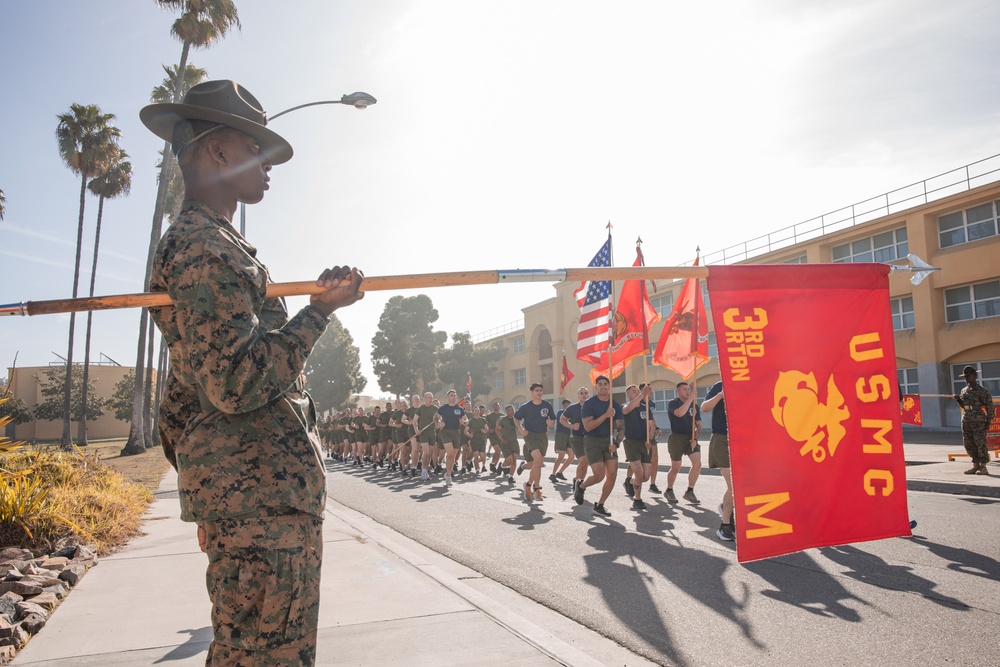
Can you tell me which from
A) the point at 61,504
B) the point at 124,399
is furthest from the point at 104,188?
the point at 61,504

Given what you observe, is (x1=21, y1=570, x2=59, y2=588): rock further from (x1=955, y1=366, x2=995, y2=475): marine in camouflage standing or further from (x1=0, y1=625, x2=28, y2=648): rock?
(x1=955, y1=366, x2=995, y2=475): marine in camouflage standing

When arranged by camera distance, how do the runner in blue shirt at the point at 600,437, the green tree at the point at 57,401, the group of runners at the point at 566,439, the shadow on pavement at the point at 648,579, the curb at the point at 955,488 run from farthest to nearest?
the green tree at the point at 57,401 → the curb at the point at 955,488 → the group of runners at the point at 566,439 → the runner in blue shirt at the point at 600,437 → the shadow on pavement at the point at 648,579

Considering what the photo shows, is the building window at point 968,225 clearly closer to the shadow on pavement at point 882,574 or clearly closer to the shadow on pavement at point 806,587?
the shadow on pavement at point 882,574

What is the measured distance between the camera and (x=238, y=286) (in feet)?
6.40

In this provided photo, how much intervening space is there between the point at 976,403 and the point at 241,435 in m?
14.2

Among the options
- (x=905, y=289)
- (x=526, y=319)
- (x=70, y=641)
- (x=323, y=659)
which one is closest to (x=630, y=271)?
(x=323, y=659)

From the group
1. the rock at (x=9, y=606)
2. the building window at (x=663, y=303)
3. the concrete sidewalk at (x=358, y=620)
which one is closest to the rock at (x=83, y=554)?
the concrete sidewalk at (x=358, y=620)

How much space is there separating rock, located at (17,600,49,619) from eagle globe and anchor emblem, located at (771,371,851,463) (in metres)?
4.71

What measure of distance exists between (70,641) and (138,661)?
2.08ft

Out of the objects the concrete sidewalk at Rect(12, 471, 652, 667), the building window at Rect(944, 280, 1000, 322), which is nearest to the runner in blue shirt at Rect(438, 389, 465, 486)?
the concrete sidewalk at Rect(12, 471, 652, 667)

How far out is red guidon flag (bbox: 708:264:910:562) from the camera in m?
3.36

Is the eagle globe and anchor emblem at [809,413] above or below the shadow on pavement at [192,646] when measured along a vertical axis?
above

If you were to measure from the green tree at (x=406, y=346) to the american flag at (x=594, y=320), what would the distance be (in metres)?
50.2

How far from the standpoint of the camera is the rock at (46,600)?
15.6 feet
